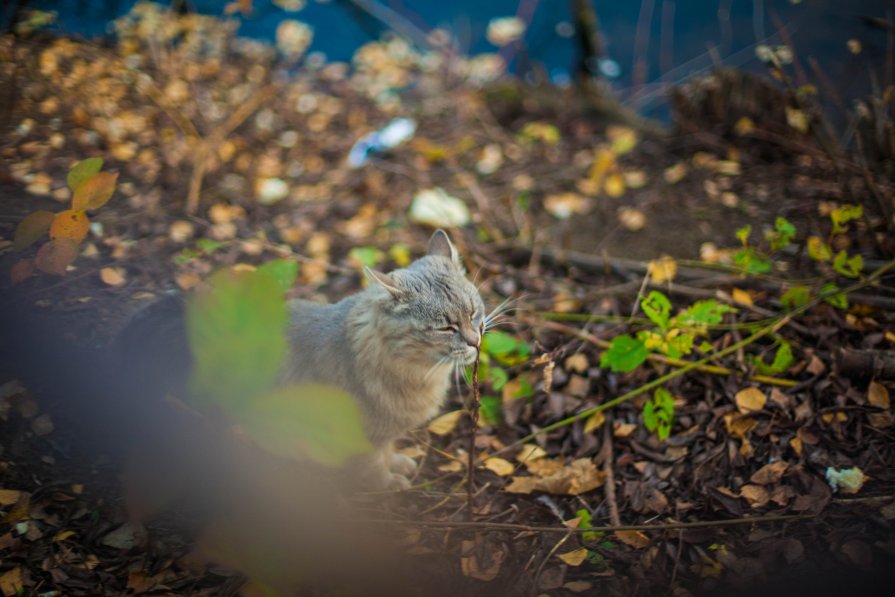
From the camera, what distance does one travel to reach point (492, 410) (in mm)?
3111

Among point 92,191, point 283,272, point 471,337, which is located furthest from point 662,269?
point 92,191

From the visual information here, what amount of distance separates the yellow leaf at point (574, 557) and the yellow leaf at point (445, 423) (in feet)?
3.11

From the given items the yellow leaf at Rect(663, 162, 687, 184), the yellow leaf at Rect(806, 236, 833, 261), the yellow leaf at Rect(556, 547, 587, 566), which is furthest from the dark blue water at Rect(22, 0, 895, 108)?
the yellow leaf at Rect(556, 547, 587, 566)

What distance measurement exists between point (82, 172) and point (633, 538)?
8.28ft

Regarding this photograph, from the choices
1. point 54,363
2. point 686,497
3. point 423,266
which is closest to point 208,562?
point 54,363

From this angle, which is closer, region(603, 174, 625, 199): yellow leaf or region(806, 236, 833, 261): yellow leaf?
region(806, 236, 833, 261): yellow leaf

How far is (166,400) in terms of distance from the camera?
219 centimetres

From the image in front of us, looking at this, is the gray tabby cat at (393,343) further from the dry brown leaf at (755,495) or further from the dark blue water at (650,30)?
the dark blue water at (650,30)

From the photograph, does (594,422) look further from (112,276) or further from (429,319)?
(112,276)

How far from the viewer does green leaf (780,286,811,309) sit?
285cm

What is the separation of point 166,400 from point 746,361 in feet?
9.04

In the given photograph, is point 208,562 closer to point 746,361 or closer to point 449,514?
point 449,514

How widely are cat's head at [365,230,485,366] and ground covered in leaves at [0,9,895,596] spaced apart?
467 millimetres

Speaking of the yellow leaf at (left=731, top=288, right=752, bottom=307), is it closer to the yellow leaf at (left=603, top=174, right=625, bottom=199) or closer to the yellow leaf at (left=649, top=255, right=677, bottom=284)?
the yellow leaf at (left=649, top=255, right=677, bottom=284)
